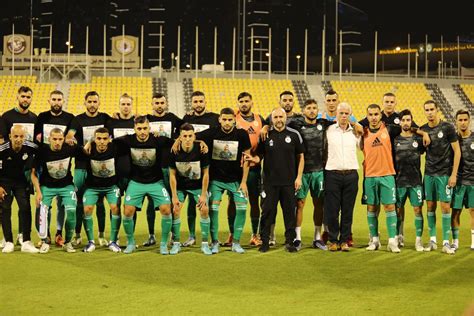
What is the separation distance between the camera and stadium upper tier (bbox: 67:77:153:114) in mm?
38688

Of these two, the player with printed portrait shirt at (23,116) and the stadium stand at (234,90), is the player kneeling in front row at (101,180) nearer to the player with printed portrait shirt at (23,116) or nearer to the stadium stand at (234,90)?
the player with printed portrait shirt at (23,116)

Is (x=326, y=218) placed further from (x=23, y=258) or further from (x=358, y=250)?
(x=23, y=258)

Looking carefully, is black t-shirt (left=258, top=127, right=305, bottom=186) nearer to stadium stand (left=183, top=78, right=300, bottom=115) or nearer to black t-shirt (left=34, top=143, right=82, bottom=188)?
black t-shirt (left=34, top=143, right=82, bottom=188)

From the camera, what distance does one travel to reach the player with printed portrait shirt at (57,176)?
9.14 meters

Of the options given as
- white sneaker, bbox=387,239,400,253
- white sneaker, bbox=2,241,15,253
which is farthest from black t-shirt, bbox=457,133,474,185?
white sneaker, bbox=2,241,15,253

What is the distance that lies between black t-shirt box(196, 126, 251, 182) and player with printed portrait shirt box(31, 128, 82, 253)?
178 cm

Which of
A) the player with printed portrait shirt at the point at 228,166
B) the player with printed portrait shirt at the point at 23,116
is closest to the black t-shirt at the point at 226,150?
the player with printed portrait shirt at the point at 228,166

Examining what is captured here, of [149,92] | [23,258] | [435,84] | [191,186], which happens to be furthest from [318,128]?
[435,84]

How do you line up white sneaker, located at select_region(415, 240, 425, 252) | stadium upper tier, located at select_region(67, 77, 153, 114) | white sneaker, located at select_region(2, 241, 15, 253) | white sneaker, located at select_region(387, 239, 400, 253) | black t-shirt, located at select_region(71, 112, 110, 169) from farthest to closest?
1. stadium upper tier, located at select_region(67, 77, 153, 114)
2. black t-shirt, located at select_region(71, 112, 110, 169)
3. white sneaker, located at select_region(415, 240, 425, 252)
4. white sneaker, located at select_region(387, 239, 400, 253)
5. white sneaker, located at select_region(2, 241, 15, 253)

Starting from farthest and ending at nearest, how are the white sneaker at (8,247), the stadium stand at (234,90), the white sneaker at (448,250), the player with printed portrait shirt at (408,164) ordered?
the stadium stand at (234,90), the player with printed portrait shirt at (408,164), the white sneaker at (448,250), the white sneaker at (8,247)

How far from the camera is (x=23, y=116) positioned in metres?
9.54

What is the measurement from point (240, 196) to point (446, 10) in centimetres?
4980

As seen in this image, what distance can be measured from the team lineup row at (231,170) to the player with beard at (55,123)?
0.05 feet

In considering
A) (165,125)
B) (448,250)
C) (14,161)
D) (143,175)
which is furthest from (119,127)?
(448,250)
